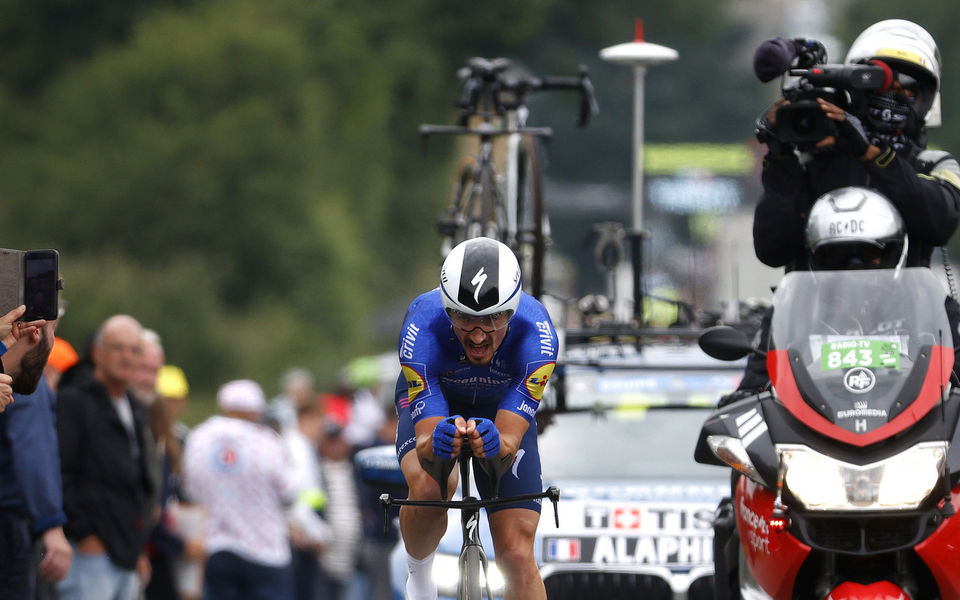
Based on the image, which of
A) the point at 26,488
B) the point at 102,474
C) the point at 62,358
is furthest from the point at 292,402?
the point at 26,488

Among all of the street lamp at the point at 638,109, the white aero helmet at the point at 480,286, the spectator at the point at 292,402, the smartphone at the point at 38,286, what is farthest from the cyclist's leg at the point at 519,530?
the spectator at the point at 292,402

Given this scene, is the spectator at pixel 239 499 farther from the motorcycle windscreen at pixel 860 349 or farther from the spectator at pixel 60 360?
the motorcycle windscreen at pixel 860 349

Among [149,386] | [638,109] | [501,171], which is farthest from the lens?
[638,109]

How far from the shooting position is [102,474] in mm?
10930

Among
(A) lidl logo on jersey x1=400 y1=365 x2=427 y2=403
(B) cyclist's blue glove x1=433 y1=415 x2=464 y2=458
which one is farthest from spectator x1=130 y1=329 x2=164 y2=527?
(B) cyclist's blue glove x1=433 y1=415 x2=464 y2=458

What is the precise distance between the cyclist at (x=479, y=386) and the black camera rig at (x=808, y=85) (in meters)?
1.27

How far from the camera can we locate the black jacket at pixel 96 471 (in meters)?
10.9

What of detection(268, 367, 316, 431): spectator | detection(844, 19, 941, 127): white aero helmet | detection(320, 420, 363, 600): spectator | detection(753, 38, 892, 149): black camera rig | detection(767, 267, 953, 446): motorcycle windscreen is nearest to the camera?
detection(767, 267, 953, 446): motorcycle windscreen

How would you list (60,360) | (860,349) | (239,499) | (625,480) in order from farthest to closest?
1. (239,499)
2. (60,360)
3. (625,480)
4. (860,349)

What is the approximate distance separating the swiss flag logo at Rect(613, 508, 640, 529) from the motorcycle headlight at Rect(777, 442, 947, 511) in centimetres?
207

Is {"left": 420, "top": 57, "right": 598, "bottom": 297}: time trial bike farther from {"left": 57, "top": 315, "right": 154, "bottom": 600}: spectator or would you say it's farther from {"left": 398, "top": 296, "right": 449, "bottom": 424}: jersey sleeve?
{"left": 398, "top": 296, "right": 449, "bottom": 424}: jersey sleeve

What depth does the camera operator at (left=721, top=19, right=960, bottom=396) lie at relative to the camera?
8.09 metres

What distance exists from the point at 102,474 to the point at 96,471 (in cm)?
4

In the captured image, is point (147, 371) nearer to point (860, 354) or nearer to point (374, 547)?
point (374, 547)
